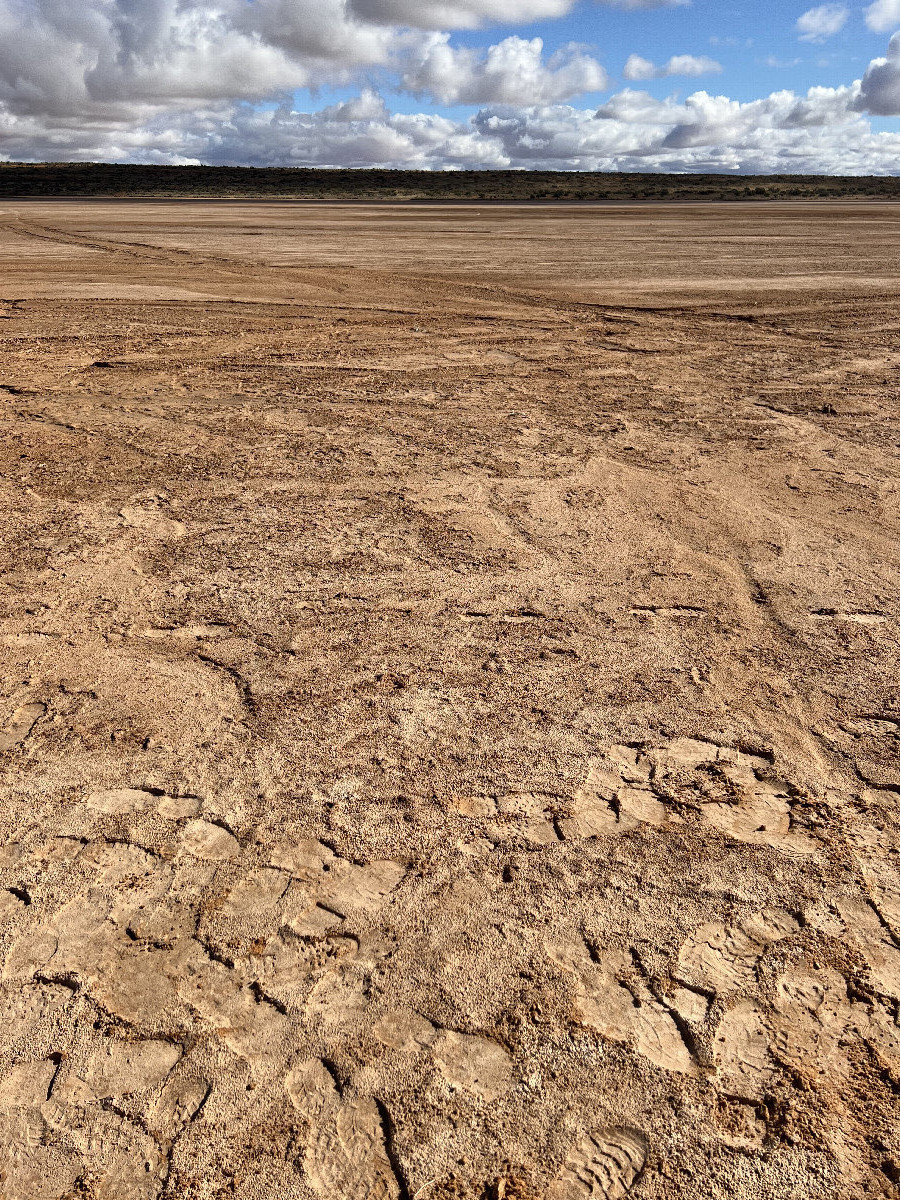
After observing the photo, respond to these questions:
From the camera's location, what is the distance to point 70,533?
14.8ft

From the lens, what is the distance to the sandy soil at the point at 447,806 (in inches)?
69.6

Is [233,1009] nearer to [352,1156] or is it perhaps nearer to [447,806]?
[352,1156]

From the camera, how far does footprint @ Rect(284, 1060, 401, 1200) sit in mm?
1653

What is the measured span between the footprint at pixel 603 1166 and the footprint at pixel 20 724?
2156 mm

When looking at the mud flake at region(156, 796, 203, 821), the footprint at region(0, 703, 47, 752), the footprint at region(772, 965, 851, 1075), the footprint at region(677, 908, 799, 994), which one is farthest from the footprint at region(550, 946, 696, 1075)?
the footprint at region(0, 703, 47, 752)

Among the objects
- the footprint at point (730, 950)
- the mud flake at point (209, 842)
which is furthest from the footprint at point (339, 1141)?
the footprint at point (730, 950)

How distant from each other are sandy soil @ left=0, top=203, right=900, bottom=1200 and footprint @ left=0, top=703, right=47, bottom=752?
15 mm

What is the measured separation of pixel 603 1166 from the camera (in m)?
1.68

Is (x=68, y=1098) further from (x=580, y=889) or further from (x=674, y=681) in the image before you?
(x=674, y=681)

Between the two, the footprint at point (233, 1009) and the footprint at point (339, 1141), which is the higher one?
the footprint at point (339, 1141)

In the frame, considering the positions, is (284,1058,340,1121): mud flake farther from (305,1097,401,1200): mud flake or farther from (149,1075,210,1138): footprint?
→ (149,1075,210,1138): footprint

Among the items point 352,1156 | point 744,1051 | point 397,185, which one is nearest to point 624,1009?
point 744,1051

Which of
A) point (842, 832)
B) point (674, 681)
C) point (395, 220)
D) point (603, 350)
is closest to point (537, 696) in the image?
point (674, 681)

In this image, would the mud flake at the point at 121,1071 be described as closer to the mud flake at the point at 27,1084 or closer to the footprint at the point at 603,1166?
the mud flake at the point at 27,1084
